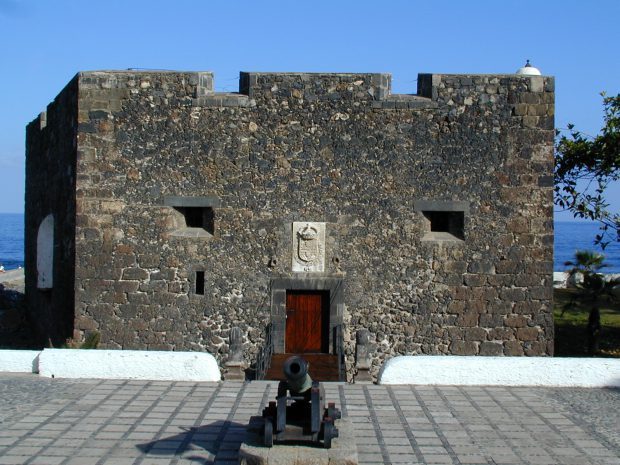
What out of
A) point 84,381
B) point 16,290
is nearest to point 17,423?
point 84,381

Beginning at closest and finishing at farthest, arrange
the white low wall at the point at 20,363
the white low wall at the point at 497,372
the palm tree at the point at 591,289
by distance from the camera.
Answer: the white low wall at the point at 497,372 < the white low wall at the point at 20,363 < the palm tree at the point at 591,289

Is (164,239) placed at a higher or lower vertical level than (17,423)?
higher

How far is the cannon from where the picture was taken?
6.58 metres

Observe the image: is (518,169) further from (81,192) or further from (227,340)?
(81,192)

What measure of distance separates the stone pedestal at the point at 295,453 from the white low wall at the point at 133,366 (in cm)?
288

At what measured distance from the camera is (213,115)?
13.4m

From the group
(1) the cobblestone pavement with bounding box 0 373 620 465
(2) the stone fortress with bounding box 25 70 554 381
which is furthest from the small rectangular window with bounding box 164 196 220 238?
(1) the cobblestone pavement with bounding box 0 373 620 465

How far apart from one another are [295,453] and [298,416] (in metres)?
0.36

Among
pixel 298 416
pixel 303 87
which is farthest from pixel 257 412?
pixel 303 87

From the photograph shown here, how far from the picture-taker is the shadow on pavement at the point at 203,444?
7074 mm

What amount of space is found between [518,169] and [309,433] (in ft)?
26.3

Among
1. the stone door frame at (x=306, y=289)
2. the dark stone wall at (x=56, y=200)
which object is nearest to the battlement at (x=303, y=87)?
the dark stone wall at (x=56, y=200)

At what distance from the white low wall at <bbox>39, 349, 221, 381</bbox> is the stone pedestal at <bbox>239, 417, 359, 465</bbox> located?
2883 millimetres

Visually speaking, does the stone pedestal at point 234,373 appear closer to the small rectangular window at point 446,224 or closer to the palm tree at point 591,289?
the small rectangular window at point 446,224
